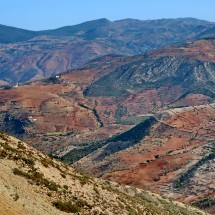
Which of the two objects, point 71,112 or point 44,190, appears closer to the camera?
point 44,190

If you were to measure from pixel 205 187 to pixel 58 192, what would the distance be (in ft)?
168

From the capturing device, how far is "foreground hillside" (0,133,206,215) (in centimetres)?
2943

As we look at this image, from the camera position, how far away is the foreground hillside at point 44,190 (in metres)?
29.4

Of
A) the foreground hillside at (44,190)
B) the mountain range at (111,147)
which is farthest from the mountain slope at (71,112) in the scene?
the foreground hillside at (44,190)

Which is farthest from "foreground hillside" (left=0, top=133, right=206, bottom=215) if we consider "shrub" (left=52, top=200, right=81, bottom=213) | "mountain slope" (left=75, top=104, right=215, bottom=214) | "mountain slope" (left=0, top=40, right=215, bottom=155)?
"mountain slope" (left=0, top=40, right=215, bottom=155)

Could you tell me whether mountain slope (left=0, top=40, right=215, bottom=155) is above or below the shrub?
below

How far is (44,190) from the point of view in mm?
32531

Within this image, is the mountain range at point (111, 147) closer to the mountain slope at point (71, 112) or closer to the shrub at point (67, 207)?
the shrub at point (67, 207)

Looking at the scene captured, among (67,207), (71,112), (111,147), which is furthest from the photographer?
(71,112)

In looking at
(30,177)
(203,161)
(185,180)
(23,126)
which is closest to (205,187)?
(185,180)

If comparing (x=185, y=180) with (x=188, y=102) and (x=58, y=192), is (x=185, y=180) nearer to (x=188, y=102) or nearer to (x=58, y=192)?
(x=58, y=192)

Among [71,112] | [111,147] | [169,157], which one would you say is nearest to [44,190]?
[169,157]

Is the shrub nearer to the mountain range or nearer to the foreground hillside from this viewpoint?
the foreground hillside

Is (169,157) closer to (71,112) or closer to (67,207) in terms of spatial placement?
(67,207)
